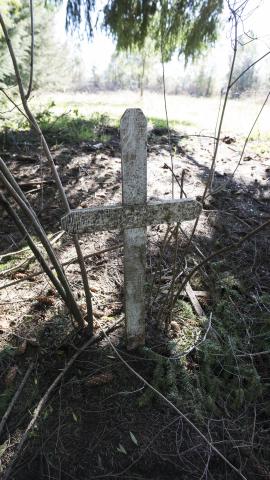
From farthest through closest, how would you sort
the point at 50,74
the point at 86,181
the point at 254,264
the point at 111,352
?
the point at 50,74
the point at 86,181
the point at 254,264
the point at 111,352

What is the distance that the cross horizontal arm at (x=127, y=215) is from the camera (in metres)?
1.47

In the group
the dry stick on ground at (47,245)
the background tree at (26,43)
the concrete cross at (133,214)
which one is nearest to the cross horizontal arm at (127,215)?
the concrete cross at (133,214)

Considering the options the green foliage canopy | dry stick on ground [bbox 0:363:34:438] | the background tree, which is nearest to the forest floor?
dry stick on ground [bbox 0:363:34:438]

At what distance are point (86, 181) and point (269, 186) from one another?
2249mm

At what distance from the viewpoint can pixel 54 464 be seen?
1511 millimetres

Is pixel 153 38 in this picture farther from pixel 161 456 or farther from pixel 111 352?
pixel 161 456

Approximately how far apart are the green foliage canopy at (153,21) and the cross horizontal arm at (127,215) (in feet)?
15.3

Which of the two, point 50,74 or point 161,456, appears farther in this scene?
point 50,74

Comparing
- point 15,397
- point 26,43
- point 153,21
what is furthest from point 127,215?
point 26,43

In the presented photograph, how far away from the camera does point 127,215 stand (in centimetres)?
159

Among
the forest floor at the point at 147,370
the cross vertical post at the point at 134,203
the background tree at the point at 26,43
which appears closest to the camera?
the cross vertical post at the point at 134,203

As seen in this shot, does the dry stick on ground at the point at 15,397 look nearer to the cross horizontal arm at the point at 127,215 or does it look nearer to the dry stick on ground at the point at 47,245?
the dry stick on ground at the point at 47,245

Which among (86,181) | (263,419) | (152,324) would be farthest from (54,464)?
(86,181)

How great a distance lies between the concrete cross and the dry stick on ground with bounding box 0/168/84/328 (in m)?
0.20
